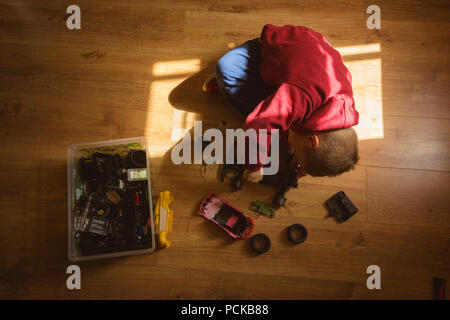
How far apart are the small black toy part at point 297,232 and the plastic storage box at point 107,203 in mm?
568

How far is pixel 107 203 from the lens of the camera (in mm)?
1053

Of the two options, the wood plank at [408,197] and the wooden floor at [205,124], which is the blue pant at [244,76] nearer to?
the wooden floor at [205,124]

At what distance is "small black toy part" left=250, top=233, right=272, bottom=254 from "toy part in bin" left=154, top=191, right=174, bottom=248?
1.16 ft

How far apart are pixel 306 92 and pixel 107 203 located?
85 centimetres

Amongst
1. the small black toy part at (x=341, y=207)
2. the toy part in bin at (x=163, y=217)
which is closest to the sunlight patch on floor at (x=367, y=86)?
the small black toy part at (x=341, y=207)

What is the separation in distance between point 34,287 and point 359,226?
1.40 metres

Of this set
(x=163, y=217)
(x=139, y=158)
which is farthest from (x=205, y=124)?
(x=163, y=217)

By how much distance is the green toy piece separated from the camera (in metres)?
1.12

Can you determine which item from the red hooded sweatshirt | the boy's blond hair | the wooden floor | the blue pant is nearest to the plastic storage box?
the wooden floor

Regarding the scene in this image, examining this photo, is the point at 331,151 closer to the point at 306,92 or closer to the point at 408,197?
the point at 306,92

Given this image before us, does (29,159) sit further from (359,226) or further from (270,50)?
(359,226)

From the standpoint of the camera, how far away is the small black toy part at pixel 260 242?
110 centimetres

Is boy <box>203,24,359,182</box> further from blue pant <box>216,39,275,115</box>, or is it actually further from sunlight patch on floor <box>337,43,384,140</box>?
sunlight patch on floor <box>337,43,384,140</box>
